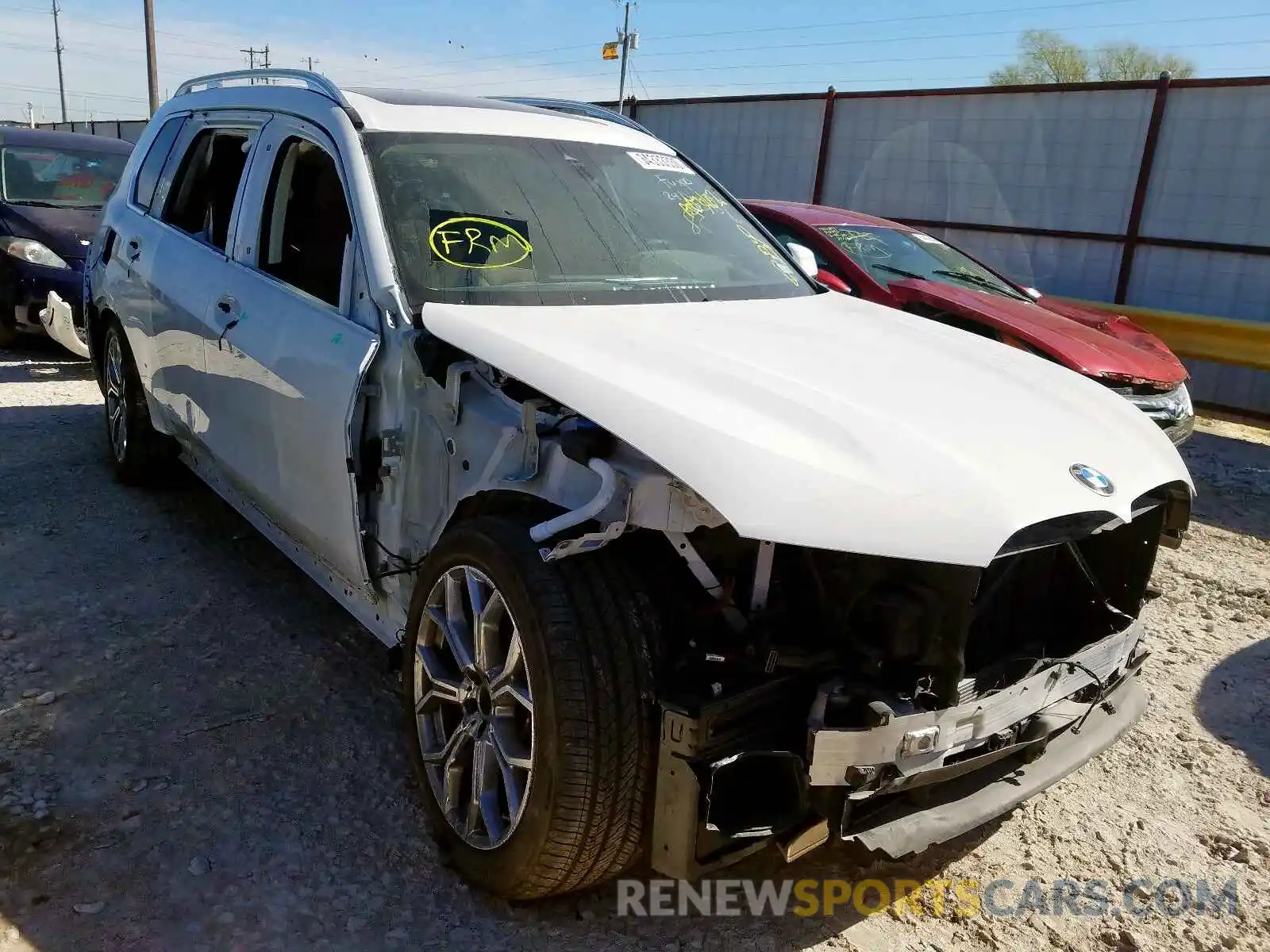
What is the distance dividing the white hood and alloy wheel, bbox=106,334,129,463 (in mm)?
3032

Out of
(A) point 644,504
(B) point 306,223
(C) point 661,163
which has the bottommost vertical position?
(A) point 644,504

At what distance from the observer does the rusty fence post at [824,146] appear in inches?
492

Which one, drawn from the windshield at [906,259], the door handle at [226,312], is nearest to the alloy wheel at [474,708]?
the door handle at [226,312]

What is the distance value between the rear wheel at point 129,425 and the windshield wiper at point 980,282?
5191mm

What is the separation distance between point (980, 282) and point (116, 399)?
227 inches

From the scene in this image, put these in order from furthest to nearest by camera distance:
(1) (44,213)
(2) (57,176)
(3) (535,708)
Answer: (2) (57,176) < (1) (44,213) < (3) (535,708)

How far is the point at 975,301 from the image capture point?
6.80 m

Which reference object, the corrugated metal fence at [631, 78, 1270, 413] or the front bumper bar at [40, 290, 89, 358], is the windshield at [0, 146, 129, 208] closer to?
the front bumper bar at [40, 290, 89, 358]

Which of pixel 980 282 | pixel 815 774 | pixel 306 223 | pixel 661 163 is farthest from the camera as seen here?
pixel 980 282

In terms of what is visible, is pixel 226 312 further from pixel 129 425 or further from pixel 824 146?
pixel 824 146

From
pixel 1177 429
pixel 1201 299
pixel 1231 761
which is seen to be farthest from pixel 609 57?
pixel 1231 761

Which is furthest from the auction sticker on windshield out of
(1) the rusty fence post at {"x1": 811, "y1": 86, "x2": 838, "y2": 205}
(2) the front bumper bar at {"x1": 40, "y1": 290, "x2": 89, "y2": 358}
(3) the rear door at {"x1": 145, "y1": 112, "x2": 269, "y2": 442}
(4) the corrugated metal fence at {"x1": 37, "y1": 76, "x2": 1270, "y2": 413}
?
(1) the rusty fence post at {"x1": 811, "y1": 86, "x2": 838, "y2": 205}

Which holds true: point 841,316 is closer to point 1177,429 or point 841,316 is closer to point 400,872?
point 400,872

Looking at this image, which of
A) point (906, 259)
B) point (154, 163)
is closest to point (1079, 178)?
point (906, 259)
